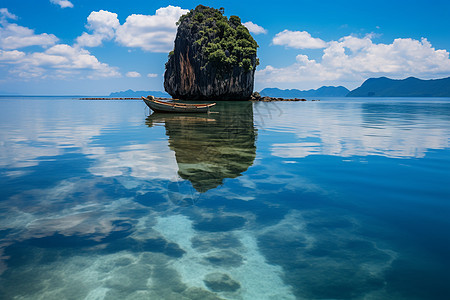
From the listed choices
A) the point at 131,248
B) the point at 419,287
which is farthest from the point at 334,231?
the point at 131,248

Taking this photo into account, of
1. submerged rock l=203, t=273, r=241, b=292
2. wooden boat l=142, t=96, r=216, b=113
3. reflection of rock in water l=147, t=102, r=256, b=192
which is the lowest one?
submerged rock l=203, t=273, r=241, b=292

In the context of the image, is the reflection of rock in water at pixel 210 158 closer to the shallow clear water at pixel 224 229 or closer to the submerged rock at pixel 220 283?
the shallow clear water at pixel 224 229

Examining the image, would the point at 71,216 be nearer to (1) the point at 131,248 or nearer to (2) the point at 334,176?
(1) the point at 131,248

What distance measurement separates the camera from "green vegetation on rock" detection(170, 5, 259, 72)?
71.9m

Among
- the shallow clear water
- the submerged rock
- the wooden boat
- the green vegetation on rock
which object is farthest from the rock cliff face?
the submerged rock

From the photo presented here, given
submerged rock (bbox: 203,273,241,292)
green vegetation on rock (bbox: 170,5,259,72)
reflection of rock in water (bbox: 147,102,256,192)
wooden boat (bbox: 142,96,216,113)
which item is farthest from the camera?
green vegetation on rock (bbox: 170,5,259,72)

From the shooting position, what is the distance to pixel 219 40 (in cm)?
7531

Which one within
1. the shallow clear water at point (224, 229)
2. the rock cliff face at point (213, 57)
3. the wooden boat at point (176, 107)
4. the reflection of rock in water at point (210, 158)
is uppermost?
the rock cliff face at point (213, 57)

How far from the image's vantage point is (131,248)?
453cm

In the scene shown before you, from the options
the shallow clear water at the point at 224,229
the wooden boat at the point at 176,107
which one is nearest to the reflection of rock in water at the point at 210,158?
the shallow clear water at the point at 224,229

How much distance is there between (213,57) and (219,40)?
815 centimetres

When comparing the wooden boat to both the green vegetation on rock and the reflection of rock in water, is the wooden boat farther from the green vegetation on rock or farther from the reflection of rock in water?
the green vegetation on rock

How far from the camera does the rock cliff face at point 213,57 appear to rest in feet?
240

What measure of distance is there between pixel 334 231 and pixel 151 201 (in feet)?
12.7
